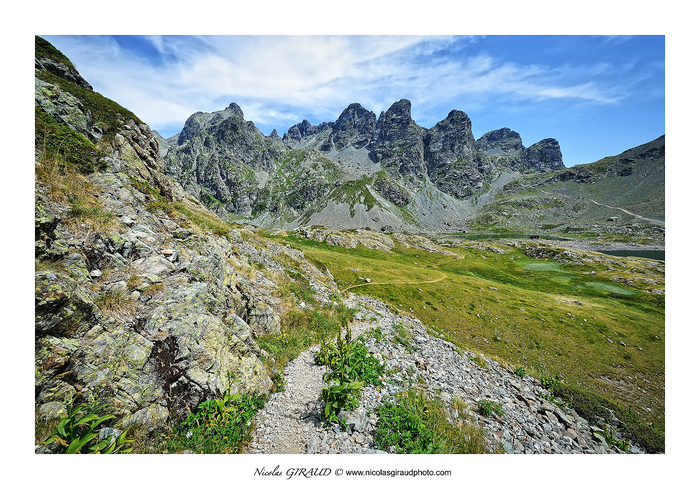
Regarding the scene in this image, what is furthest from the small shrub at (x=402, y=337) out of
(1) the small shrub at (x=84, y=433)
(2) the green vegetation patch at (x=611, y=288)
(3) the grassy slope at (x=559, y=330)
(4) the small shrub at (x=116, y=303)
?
(2) the green vegetation patch at (x=611, y=288)

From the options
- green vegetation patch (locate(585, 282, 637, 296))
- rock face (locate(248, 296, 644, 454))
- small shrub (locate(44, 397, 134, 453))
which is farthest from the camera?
green vegetation patch (locate(585, 282, 637, 296))

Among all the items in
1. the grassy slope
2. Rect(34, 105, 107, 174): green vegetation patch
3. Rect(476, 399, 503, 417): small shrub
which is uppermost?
Rect(34, 105, 107, 174): green vegetation patch

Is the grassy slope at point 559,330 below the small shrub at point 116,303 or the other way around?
below

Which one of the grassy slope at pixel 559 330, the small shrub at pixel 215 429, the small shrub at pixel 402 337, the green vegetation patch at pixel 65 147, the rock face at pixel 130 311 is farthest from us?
the grassy slope at pixel 559 330

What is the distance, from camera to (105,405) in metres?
4.78

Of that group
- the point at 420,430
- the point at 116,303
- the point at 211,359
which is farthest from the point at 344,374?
the point at 116,303

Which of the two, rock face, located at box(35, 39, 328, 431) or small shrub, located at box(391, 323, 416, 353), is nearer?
rock face, located at box(35, 39, 328, 431)

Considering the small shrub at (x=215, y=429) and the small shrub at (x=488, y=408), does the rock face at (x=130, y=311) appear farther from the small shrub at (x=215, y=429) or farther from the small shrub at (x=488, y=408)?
the small shrub at (x=488, y=408)

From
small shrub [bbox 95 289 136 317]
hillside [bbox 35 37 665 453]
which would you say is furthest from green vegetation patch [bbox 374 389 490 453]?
small shrub [bbox 95 289 136 317]

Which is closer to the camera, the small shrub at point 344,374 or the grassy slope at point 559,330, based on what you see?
the small shrub at point 344,374

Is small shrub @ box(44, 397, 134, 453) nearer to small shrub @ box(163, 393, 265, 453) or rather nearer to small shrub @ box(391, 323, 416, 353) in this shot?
small shrub @ box(163, 393, 265, 453)

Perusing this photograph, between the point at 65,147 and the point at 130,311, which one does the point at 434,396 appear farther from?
the point at 65,147

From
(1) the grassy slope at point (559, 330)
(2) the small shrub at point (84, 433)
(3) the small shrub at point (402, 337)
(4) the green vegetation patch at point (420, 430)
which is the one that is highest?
(2) the small shrub at point (84, 433)

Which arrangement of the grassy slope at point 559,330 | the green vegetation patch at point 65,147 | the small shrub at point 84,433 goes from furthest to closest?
the grassy slope at point 559,330, the green vegetation patch at point 65,147, the small shrub at point 84,433
